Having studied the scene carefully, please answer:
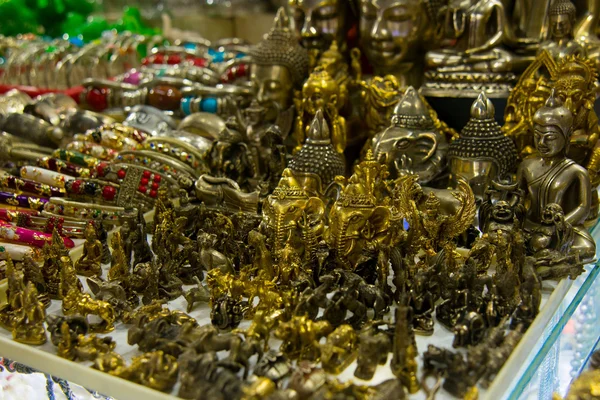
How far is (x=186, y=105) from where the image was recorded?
10.6 feet

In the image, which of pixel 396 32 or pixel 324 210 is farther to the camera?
pixel 396 32

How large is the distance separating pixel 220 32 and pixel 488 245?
4569mm

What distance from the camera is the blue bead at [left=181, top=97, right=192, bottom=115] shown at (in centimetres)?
→ 321

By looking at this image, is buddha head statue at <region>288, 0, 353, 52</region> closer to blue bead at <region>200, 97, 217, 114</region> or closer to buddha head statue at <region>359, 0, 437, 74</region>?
buddha head statue at <region>359, 0, 437, 74</region>

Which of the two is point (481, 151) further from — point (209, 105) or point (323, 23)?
point (209, 105)

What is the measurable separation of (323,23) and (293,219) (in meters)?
1.30

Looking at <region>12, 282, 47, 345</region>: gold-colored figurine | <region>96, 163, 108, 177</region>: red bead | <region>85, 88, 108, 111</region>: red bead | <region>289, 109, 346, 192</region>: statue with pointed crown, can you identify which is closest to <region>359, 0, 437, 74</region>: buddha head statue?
<region>289, 109, 346, 192</region>: statue with pointed crown

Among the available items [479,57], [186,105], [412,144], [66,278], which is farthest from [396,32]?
[66,278]

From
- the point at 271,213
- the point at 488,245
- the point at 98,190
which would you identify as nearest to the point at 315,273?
the point at 271,213

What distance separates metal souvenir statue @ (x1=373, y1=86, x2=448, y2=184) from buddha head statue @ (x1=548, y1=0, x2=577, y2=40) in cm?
60

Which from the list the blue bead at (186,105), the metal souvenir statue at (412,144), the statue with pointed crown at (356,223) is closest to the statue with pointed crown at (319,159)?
the metal souvenir statue at (412,144)

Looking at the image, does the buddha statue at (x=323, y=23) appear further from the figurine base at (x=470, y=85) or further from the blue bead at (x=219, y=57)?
the blue bead at (x=219, y=57)

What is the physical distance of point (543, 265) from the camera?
5.67 ft

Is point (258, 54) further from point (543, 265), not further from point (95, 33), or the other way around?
point (95, 33)
